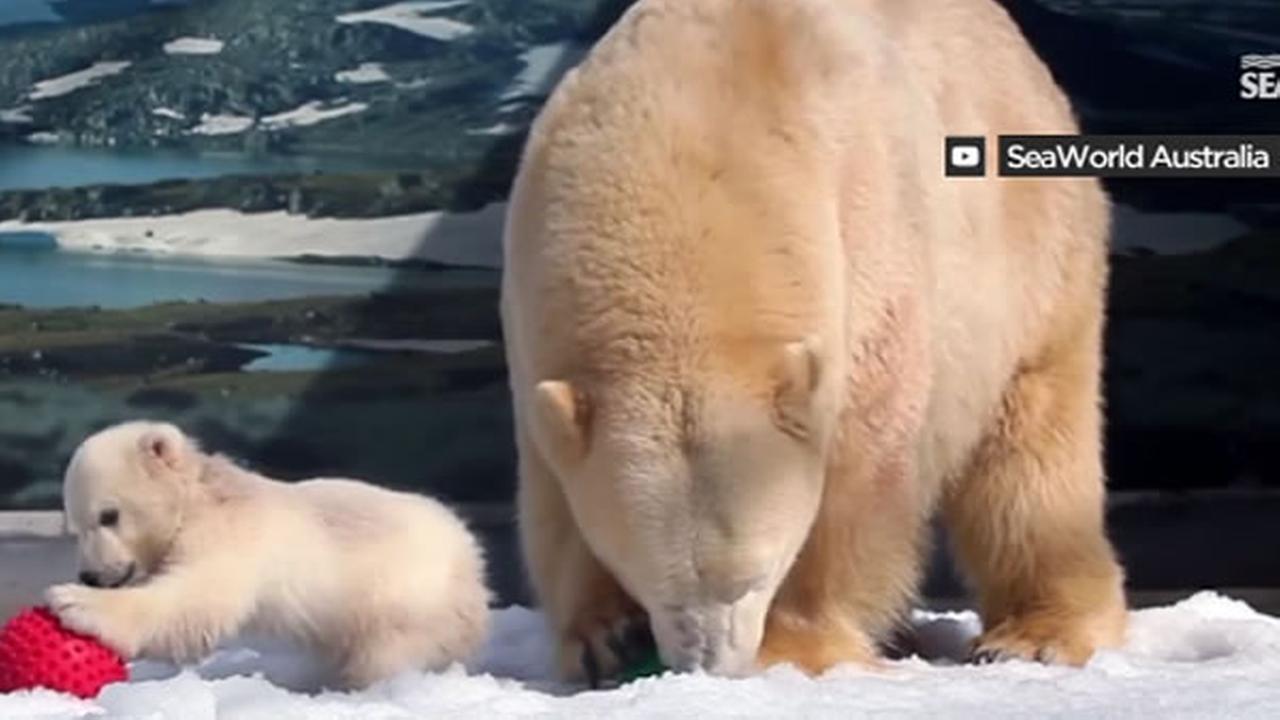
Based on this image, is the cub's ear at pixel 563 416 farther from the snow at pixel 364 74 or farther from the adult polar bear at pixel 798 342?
the snow at pixel 364 74

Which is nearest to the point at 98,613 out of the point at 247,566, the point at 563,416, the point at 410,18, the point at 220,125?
the point at 247,566

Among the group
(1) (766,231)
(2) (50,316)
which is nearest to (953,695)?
(1) (766,231)

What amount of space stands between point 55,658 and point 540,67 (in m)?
2.23

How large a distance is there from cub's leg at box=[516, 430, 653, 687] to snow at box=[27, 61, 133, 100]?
1791 mm

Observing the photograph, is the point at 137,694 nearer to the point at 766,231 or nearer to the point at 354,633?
the point at 354,633

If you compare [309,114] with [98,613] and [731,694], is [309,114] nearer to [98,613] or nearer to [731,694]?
[98,613]

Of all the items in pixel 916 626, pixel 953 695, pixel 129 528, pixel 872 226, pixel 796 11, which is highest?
pixel 796 11

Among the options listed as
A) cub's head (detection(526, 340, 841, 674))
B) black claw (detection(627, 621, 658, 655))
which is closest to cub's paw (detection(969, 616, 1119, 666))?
black claw (detection(627, 621, 658, 655))

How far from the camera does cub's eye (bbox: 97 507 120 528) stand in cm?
419

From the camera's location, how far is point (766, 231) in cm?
423

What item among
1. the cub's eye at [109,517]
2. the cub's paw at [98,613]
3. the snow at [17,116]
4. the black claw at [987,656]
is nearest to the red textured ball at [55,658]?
the cub's paw at [98,613]

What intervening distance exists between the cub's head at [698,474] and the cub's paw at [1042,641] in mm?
810

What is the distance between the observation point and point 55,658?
4.14 m

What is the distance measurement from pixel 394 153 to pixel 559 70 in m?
0.40
